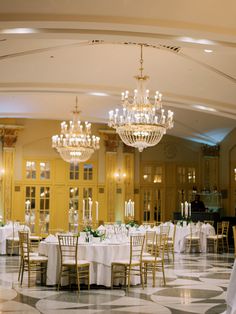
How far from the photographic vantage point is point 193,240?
15.8 meters

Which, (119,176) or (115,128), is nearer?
Result: (115,128)

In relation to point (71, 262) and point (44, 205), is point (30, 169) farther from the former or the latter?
point (71, 262)

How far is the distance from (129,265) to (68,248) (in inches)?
41.2

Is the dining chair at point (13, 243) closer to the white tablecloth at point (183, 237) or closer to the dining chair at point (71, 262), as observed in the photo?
the white tablecloth at point (183, 237)

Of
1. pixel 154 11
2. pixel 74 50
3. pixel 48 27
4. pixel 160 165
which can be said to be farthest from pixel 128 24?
pixel 160 165

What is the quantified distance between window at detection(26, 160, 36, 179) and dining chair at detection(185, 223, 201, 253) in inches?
271

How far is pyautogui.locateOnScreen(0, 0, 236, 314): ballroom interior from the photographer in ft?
25.5

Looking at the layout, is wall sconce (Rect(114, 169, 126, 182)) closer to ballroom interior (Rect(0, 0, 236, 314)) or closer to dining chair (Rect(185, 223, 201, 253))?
ballroom interior (Rect(0, 0, 236, 314))

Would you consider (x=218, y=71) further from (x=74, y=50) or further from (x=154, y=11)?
(x=154, y=11)

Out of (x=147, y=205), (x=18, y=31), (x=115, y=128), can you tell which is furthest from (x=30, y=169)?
(x=18, y=31)

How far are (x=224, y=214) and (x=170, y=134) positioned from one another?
143 inches

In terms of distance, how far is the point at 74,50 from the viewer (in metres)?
11.3

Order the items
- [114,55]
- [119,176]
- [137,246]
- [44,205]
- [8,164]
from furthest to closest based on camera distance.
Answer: [119,176] → [44,205] → [8,164] → [114,55] → [137,246]

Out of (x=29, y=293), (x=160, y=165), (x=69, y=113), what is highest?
(x=69, y=113)
